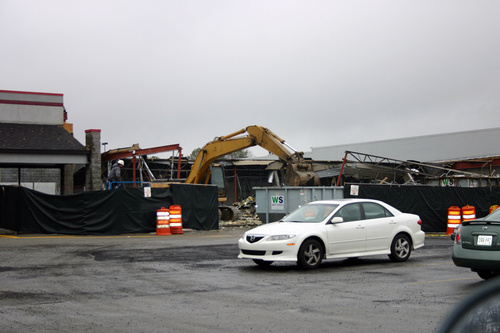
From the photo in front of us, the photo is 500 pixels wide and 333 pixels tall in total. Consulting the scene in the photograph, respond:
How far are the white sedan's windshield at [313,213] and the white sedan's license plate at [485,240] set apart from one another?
4.00m

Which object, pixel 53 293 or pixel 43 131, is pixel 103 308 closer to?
pixel 53 293

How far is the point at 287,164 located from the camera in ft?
90.1

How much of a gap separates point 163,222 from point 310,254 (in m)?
13.0

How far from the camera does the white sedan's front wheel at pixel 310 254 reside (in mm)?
12809

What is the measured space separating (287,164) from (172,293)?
1805 centimetres

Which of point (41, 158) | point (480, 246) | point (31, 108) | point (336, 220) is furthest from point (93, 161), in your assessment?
point (480, 246)

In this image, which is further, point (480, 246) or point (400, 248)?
point (400, 248)

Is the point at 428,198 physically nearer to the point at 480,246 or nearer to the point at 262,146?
the point at 262,146

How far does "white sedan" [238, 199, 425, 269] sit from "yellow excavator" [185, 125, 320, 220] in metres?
12.2

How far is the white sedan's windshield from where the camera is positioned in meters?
13.7

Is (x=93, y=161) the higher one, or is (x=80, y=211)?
(x=93, y=161)

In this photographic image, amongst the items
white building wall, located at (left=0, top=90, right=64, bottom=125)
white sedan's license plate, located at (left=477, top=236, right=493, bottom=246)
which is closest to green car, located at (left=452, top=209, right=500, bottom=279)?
white sedan's license plate, located at (left=477, top=236, right=493, bottom=246)

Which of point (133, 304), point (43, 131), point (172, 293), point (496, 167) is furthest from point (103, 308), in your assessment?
point (496, 167)

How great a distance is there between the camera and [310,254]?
1298 centimetres
